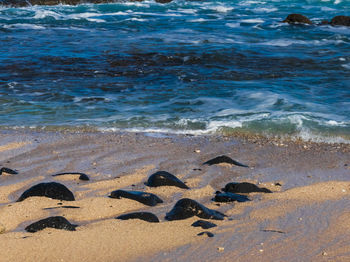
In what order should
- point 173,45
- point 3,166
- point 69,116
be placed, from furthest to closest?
point 173,45 < point 69,116 < point 3,166

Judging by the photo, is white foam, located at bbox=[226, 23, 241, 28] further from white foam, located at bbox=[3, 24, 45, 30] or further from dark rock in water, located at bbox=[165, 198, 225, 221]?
dark rock in water, located at bbox=[165, 198, 225, 221]

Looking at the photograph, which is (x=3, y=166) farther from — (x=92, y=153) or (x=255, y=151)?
(x=255, y=151)

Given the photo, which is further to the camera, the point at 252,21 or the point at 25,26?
the point at 252,21

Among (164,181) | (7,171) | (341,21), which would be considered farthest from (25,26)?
(164,181)

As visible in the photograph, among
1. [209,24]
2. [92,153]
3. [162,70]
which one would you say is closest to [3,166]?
[92,153]

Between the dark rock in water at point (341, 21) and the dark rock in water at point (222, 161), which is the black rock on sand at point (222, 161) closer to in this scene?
the dark rock in water at point (222, 161)

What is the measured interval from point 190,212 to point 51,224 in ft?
3.03

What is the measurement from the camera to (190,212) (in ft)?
11.2

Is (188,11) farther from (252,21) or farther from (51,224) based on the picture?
(51,224)

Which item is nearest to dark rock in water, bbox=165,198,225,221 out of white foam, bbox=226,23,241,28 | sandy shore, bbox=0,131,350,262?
sandy shore, bbox=0,131,350,262

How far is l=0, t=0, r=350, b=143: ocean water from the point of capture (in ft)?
21.0

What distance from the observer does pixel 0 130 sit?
6047 millimetres

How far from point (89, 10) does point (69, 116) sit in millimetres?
17678

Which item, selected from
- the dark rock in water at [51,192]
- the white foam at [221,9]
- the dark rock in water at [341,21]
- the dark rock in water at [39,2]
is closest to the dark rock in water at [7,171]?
the dark rock in water at [51,192]
